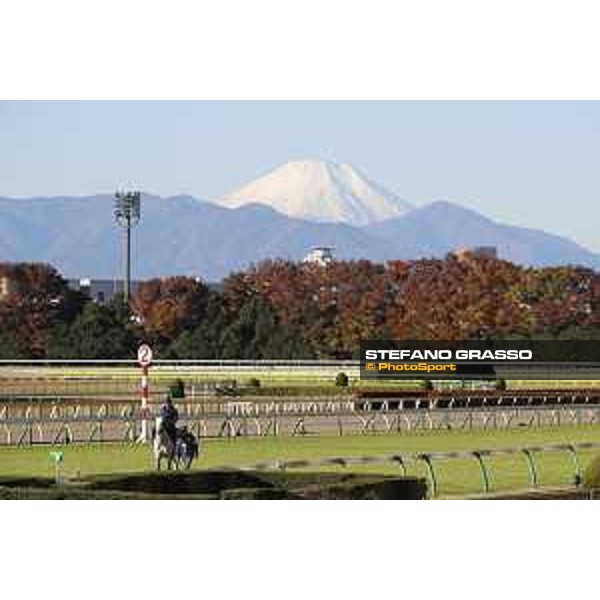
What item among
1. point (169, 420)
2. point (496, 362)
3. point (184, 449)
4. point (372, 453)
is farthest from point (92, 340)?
point (184, 449)

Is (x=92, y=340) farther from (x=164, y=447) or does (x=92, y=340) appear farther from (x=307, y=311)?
(x=164, y=447)

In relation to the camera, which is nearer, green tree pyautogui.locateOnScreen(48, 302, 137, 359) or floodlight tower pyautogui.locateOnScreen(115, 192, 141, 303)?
green tree pyautogui.locateOnScreen(48, 302, 137, 359)

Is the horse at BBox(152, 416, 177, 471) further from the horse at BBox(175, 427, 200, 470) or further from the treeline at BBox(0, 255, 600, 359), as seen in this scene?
the treeline at BBox(0, 255, 600, 359)

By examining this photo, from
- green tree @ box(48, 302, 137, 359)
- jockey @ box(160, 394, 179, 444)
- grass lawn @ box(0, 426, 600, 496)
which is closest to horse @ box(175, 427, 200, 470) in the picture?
jockey @ box(160, 394, 179, 444)

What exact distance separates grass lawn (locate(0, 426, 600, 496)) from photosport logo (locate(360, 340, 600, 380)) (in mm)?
21458

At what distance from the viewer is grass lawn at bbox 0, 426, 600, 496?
83.6ft

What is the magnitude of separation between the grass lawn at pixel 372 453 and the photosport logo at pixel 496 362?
21.5 m

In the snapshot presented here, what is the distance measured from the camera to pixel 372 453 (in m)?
31.1

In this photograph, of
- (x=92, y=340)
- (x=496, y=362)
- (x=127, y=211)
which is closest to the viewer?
(x=496, y=362)

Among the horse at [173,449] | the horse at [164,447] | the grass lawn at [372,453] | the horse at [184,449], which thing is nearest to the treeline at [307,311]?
the grass lawn at [372,453]

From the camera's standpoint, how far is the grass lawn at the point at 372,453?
25.5 meters

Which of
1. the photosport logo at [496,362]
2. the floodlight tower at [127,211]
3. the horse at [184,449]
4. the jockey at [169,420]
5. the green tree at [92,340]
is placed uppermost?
the floodlight tower at [127,211]

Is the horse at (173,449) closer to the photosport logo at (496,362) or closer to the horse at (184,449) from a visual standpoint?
the horse at (184,449)

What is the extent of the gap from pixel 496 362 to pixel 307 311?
1511cm
